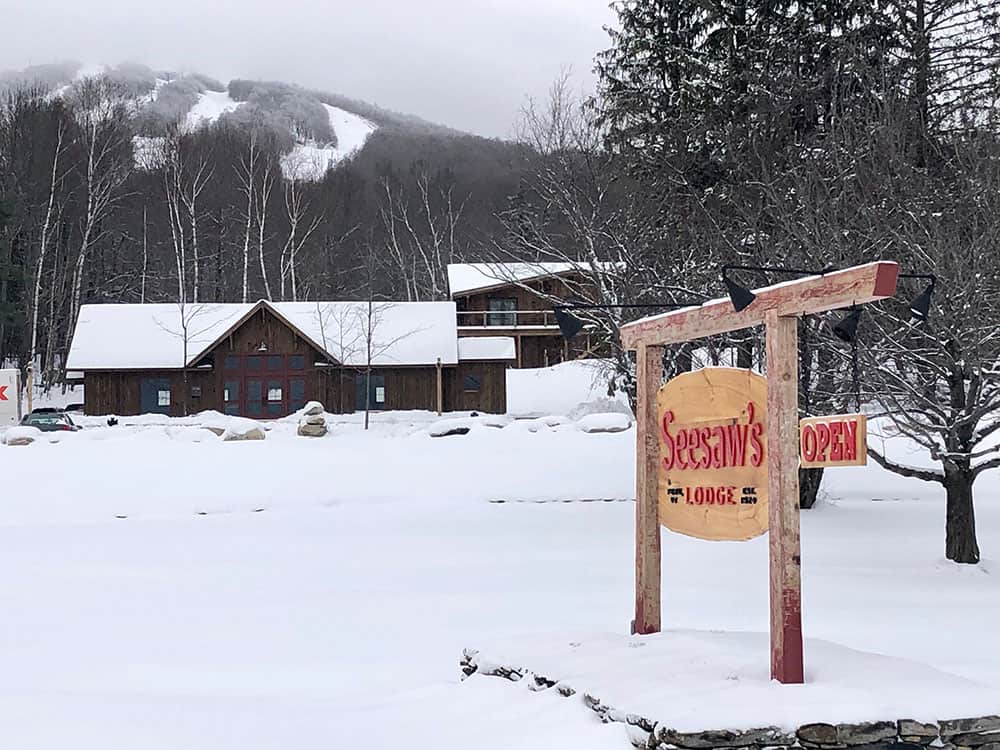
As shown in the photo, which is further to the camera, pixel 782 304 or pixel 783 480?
pixel 782 304

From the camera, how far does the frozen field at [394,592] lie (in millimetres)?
6891

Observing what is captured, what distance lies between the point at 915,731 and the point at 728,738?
3.24 ft

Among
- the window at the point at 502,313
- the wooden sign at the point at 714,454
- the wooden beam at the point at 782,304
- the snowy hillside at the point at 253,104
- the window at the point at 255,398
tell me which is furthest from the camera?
the snowy hillside at the point at 253,104

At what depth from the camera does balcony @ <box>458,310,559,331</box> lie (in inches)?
2028

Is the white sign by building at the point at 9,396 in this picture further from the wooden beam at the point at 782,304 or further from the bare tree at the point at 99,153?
the wooden beam at the point at 782,304

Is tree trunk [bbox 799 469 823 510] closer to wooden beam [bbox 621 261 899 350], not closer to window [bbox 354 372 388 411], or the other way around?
wooden beam [bbox 621 261 899 350]

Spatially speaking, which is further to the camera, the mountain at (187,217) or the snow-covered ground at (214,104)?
the snow-covered ground at (214,104)

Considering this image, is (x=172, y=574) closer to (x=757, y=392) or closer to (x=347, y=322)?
(x=757, y=392)

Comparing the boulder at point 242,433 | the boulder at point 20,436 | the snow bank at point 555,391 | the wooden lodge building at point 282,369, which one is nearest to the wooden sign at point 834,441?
the boulder at point 242,433

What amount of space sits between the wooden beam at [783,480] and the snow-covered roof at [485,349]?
3444 centimetres

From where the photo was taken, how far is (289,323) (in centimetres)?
4066

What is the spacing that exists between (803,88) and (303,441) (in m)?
16.0

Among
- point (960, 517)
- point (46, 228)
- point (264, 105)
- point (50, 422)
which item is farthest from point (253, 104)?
point (960, 517)

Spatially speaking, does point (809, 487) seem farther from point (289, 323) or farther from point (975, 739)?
point (289, 323)
